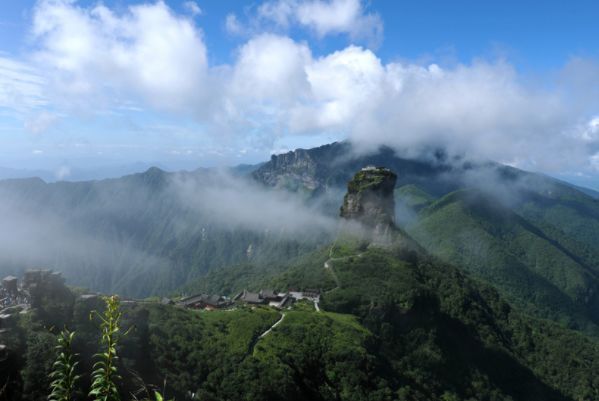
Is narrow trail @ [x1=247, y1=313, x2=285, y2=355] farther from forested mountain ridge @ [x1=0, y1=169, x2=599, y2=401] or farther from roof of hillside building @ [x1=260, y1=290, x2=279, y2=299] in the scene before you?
roof of hillside building @ [x1=260, y1=290, x2=279, y2=299]

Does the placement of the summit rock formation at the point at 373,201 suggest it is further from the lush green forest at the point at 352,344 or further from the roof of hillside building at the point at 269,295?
the roof of hillside building at the point at 269,295

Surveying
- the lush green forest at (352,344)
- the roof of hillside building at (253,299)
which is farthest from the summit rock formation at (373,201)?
the roof of hillside building at (253,299)

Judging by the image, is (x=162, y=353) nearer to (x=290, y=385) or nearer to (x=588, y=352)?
(x=290, y=385)

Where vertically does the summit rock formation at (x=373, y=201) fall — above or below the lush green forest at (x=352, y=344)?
above

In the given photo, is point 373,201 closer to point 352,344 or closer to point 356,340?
point 356,340

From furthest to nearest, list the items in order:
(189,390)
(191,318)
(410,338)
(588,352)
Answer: (588,352), (410,338), (191,318), (189,390)

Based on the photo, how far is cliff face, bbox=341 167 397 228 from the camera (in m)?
129

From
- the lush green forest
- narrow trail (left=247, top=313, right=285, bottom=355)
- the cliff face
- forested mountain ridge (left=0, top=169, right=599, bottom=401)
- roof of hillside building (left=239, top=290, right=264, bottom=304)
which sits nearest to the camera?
the lush green forest

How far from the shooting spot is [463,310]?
364ft

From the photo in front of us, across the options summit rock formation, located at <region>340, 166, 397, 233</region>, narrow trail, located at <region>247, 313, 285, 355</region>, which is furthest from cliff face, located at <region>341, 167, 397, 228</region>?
narrow trail, located at <region>247, 313, 285, 355</region>

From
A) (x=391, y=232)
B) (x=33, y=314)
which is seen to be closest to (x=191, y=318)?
(x=33, y=314)

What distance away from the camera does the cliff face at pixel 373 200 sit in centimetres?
12875

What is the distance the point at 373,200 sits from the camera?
131 meters

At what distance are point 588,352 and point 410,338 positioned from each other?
60554 millimetres
